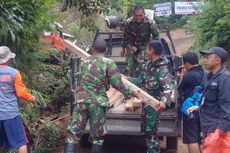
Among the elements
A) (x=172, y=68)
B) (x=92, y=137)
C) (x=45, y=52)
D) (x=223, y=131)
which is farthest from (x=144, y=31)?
(x=223, y=131)

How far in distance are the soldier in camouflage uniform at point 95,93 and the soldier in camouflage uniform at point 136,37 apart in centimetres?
288

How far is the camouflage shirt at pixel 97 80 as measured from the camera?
620cm

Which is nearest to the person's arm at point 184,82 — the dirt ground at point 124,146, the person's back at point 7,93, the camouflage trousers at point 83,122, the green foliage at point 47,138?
the camouflage trousers at point 83,122

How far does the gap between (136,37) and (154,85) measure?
9.44 ft

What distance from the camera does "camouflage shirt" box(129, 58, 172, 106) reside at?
645 centimetres

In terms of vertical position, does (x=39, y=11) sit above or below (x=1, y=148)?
above

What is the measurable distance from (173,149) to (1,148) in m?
2.97

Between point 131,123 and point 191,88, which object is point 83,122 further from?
point 191,88

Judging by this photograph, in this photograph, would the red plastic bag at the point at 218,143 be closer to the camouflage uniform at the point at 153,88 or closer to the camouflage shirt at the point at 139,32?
the camouflage uniform at the point at 153,88

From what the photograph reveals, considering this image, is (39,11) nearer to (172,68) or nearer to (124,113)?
(124,113)

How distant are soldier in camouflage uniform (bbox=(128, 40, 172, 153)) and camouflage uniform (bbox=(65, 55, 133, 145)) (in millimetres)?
467

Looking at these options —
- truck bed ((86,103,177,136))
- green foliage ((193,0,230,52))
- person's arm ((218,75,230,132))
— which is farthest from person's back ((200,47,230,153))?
green foliage ((193,0,230,52))

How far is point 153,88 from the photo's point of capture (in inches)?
263

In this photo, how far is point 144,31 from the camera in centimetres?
926
